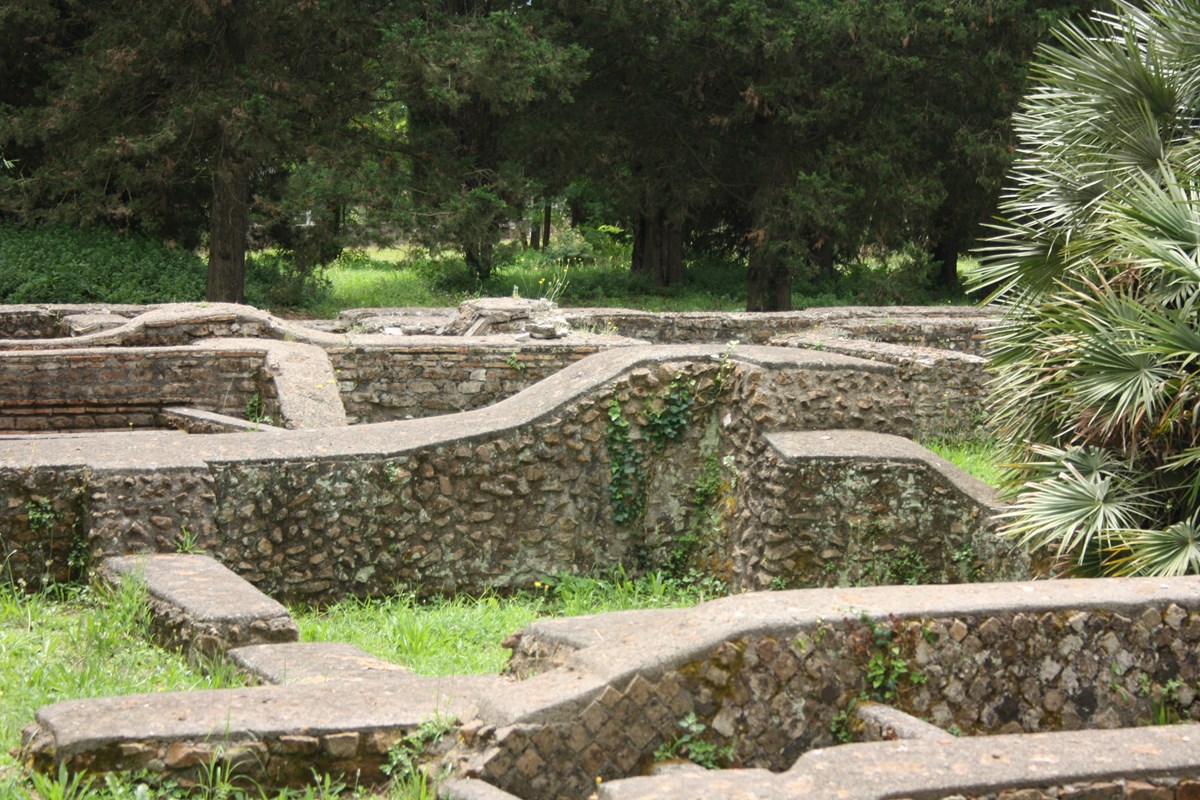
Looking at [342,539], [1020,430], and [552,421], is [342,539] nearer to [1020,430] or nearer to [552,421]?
[552,421]

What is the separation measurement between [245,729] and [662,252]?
24147mm

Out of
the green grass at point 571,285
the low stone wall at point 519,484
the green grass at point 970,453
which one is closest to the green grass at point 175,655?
the low stone wall at point 519,484

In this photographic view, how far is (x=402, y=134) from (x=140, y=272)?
571 cm

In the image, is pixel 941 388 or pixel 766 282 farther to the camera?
pixel 766 282

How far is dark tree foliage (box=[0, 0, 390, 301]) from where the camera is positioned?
1923 centimetres

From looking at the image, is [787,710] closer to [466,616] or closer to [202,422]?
[466,616]

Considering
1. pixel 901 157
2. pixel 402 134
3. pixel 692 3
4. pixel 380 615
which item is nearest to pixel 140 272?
pixel 402 134

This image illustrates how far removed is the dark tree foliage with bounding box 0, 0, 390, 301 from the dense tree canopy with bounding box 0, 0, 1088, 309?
1.8 inches

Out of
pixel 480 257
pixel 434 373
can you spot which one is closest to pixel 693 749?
pixel 434 373

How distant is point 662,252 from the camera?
27875 mm

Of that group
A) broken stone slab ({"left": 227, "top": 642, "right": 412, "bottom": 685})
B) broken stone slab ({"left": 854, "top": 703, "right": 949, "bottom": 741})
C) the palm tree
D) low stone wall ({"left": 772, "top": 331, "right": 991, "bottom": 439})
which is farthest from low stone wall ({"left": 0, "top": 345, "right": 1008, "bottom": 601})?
low stone wall ({"left": 772, "top": 331, "right": 991, "bottom": 439})

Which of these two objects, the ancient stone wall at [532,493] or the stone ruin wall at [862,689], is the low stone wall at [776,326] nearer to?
the ancient stone wall at [532,493]

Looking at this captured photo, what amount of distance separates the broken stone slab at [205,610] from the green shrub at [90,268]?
47.1ft

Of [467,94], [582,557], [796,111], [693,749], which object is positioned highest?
A: [796,111]
